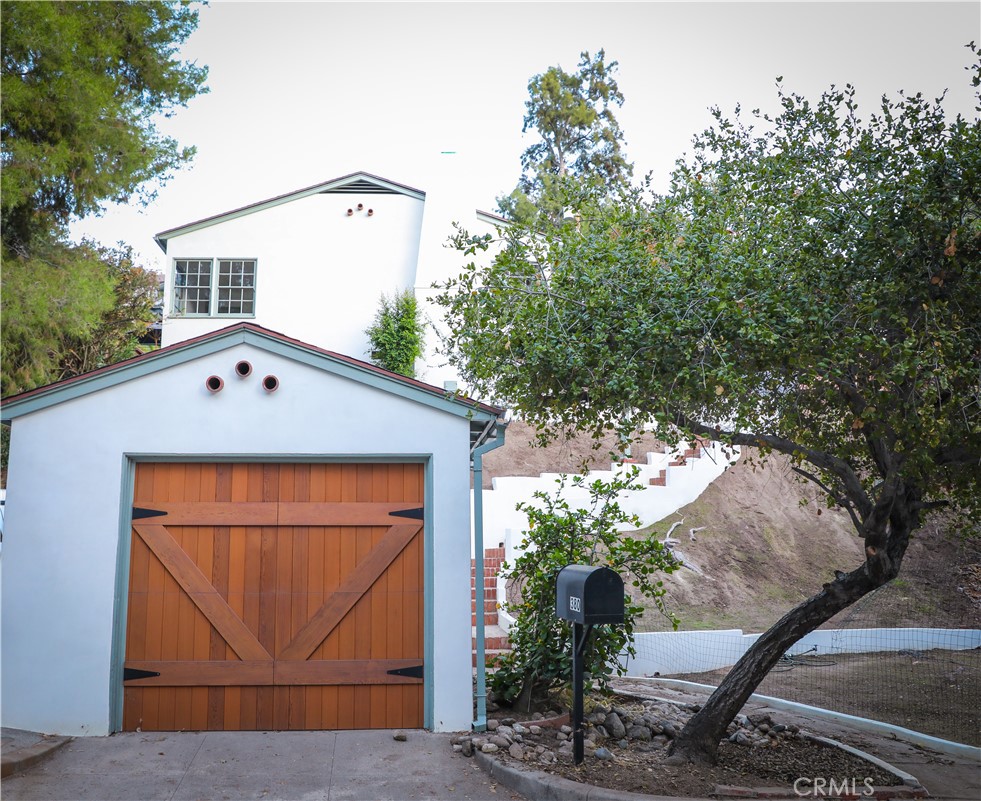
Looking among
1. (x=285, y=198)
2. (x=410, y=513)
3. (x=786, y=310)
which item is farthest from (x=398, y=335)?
(x=786, y=310)

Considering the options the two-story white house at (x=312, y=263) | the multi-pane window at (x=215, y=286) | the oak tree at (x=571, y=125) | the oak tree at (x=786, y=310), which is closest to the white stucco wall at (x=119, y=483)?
the oak tree at (x=786, y=310)

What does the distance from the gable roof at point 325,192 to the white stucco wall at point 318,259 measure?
0.12 metres

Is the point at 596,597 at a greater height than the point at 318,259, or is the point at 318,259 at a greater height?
the point at 318,259

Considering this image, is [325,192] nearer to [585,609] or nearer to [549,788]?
[585,609]

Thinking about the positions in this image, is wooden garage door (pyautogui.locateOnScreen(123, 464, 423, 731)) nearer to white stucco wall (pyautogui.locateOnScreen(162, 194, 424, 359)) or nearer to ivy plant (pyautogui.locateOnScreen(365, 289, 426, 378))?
ivy plant (pyautogui.locateOnScreen(365, 289, 426, 378))

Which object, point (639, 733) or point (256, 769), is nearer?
point (256, 769)

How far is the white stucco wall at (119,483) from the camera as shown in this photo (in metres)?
6.47

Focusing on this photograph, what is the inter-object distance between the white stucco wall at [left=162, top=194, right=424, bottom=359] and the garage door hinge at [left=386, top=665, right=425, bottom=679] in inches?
461

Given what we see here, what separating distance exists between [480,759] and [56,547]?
388cm

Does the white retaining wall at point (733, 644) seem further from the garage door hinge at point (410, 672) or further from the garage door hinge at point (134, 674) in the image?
the garage door hinge at point (134, 674)

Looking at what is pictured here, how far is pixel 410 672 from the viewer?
268 inches

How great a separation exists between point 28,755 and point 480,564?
3.66 metres

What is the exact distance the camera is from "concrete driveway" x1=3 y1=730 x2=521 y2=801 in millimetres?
5457

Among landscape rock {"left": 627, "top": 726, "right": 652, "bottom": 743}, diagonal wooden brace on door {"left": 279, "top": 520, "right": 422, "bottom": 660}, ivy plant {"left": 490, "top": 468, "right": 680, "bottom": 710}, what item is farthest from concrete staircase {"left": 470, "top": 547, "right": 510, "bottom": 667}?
diagonal wooden brace on door {"left": 279, "top": 520, "right": 422, "bottom": 660}
